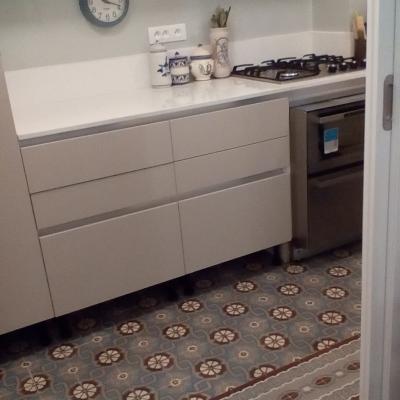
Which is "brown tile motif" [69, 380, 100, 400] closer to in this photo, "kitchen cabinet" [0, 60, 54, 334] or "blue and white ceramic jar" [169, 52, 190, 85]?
"kitchen cabinet" [0, 60, 54, 334]

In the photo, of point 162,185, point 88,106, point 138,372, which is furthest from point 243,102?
point 138,372

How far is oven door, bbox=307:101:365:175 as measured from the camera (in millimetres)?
2279

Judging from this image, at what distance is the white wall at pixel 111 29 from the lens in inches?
88.3

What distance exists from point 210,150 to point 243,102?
0.24 meters

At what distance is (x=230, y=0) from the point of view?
2678 millimetres

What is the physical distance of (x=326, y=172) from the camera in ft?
7.89

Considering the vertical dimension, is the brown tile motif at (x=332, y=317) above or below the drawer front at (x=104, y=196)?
below

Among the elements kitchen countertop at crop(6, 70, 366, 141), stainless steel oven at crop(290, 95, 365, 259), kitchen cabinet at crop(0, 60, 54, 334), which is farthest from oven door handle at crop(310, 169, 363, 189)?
kitchen cabinet at crop(0, 60, 54, 334)

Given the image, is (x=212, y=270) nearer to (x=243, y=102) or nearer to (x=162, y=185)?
(x=162, y=185)

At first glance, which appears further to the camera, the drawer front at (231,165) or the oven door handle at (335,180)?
the oven door handle at (335,180)

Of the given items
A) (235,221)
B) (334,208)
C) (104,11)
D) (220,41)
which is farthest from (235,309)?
(104,11)

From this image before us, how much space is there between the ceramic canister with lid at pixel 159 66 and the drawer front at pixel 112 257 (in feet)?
2.24

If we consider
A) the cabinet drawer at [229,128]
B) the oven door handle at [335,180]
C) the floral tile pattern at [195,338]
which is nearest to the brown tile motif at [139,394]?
the floral tile pattern at [195,338]

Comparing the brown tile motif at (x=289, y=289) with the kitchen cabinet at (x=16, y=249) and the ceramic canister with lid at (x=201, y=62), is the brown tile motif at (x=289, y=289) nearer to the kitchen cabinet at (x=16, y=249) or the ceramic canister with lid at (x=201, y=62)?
the kitchen cabinet at (x=16, y=249)
